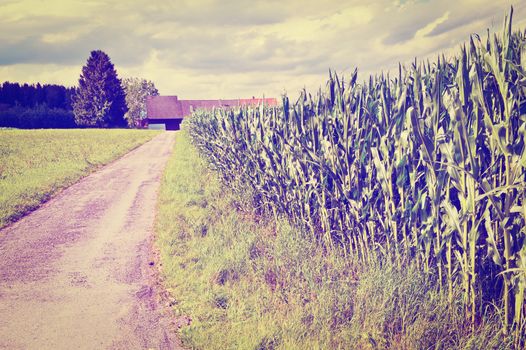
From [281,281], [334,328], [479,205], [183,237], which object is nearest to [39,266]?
[183,237]

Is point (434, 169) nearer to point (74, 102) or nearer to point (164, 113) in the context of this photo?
point (164, 113)

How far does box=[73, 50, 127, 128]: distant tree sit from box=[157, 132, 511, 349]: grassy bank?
231 ft

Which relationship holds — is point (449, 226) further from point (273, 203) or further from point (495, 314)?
point (273, 203)

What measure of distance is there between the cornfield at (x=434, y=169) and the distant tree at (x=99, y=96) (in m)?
71.3

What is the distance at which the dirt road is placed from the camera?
14.1 feet

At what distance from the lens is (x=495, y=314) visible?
3.61 metres

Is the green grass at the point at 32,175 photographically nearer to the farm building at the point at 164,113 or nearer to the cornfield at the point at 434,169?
the cornfield at the point at 434,169

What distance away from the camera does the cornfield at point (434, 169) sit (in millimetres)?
3338

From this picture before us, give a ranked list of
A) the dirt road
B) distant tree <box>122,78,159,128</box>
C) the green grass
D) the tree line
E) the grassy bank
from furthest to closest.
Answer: distant tree <box>122,78,159,128</box>, the tree line, the green grass, the dirt road, the grassy bank

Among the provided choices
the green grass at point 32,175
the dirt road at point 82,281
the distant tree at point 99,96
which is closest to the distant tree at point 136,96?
the distant tree at point 99,96

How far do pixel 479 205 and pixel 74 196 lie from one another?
11.2 meters

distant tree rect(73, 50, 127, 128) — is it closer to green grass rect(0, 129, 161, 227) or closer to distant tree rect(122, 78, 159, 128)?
distant tree rect(122, 78, 159, 128)

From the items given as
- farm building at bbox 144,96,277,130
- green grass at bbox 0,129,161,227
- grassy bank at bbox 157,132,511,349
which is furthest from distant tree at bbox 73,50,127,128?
grassy bank at bbox 157,132,511,349

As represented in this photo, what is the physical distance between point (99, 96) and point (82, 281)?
7277 cm
